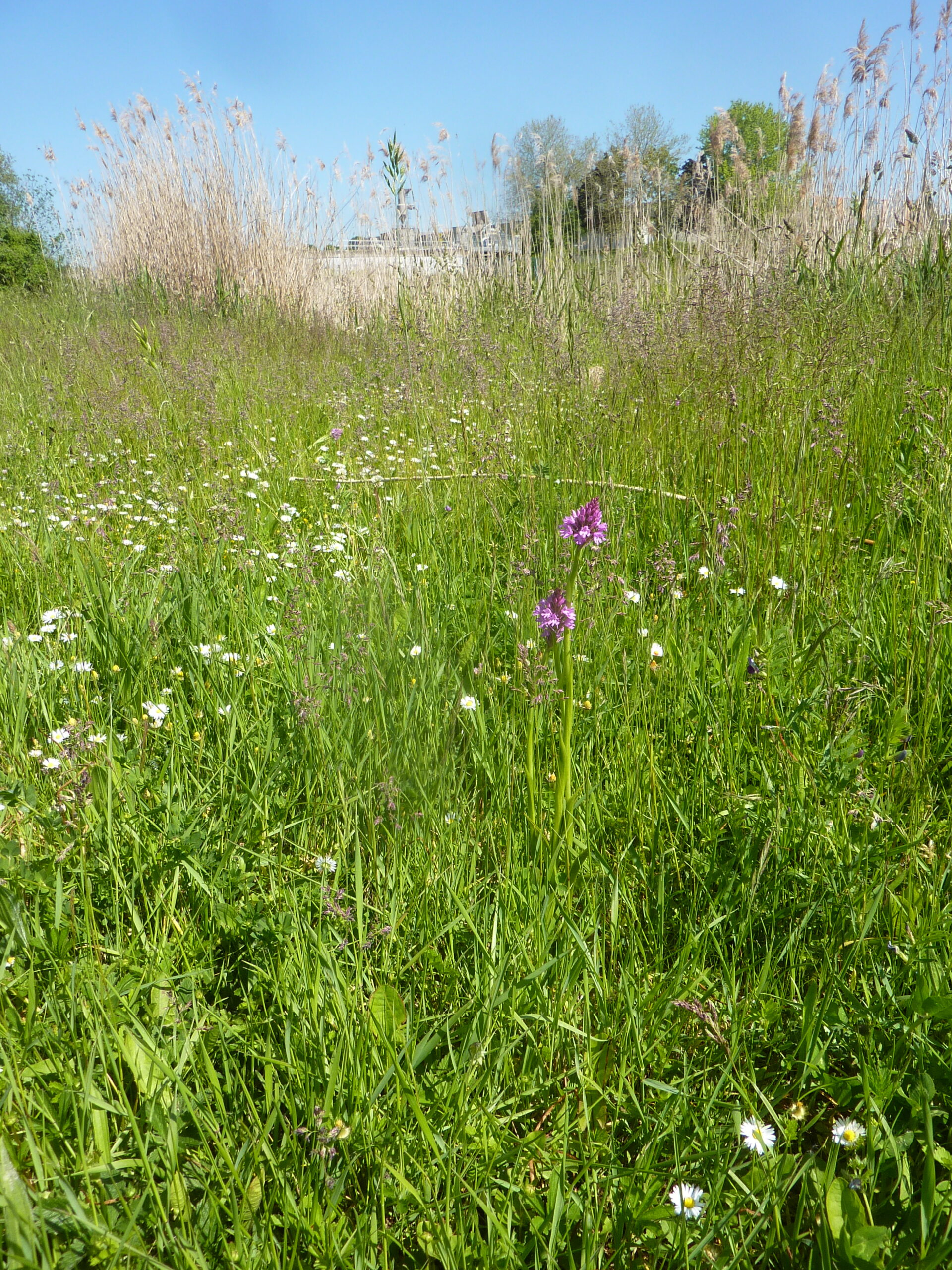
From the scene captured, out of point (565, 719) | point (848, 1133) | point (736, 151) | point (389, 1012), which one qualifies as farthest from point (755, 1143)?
point (736, 151)

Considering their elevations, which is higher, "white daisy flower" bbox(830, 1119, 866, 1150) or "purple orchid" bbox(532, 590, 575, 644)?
"purple orchid" bbox(532, 590, 575, 644)

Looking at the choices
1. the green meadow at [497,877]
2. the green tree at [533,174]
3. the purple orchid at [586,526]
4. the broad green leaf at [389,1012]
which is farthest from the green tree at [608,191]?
the broad green leaf at [389,1012]

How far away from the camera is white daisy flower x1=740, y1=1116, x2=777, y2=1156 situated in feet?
3.01

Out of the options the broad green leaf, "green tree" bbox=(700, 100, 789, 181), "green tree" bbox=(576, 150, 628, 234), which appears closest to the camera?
the broad green leaf

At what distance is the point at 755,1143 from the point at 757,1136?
2 centimetres

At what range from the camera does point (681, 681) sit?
5.77 ft

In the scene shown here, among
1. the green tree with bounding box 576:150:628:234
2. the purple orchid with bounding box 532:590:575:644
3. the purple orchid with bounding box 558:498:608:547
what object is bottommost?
the purple orchid with bounding box 532:590:575:644

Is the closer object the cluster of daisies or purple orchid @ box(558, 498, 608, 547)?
the cluster of daisies

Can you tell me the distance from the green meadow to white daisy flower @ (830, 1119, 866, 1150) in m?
0.02

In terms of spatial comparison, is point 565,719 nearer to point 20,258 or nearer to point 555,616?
point 555,616

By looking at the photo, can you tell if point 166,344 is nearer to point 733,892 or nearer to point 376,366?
A: point 376,366

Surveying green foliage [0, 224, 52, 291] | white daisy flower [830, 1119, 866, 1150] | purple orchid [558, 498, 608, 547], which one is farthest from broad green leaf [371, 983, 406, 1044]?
green foliage [0, 224, 52, 291]

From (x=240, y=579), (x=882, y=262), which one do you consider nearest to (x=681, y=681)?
(x=240, y=579)

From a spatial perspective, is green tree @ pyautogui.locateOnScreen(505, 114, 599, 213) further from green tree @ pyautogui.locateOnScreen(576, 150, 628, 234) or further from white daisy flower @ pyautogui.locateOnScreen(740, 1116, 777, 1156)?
white daisy flower @ pyautogui.locateOnScreen(740, 1116, 777, 1156)
